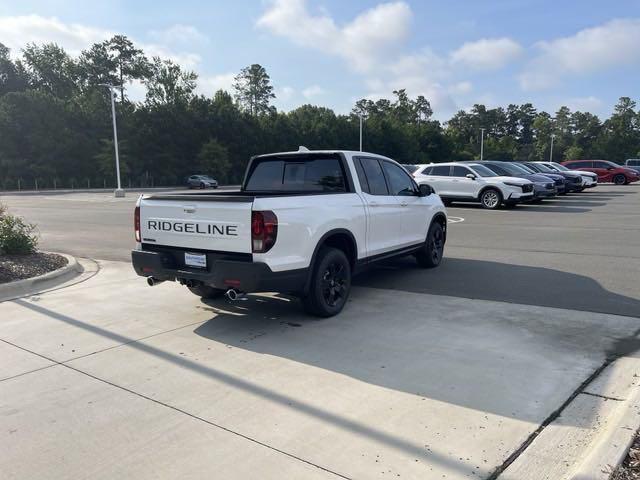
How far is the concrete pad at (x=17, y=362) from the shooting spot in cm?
442

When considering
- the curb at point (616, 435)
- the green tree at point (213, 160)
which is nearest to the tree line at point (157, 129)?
the green tree at point (213, 160)

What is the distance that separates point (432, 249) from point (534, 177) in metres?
15.4

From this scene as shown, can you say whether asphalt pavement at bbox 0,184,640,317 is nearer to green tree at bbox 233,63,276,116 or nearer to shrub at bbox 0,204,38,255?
shrub at bbox 0,204,38,255

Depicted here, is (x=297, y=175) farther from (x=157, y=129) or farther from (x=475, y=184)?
(x=157, y=129)

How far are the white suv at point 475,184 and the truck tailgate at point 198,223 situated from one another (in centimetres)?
1475

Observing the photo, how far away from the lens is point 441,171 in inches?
770

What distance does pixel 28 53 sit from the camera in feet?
243

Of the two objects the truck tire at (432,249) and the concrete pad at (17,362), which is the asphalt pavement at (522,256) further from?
the concrete pad at (17,362)

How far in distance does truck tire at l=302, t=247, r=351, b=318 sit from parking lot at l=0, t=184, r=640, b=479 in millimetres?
187

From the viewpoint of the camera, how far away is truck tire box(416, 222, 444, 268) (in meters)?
8.37

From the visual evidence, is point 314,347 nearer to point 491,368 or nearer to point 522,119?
point 491,368

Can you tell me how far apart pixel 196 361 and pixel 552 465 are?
9.71 ft

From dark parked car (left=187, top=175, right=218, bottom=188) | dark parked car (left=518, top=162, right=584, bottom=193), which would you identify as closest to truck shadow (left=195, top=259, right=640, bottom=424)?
dark parked car (left=518, top=162, right=584, bottom=193)

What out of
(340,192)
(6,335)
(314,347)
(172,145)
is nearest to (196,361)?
(314,347)
